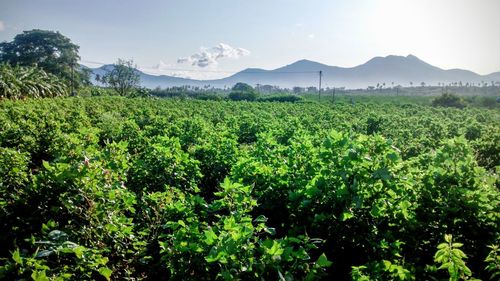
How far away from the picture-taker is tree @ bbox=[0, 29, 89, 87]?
244 feet

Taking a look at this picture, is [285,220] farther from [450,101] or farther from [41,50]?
[41,50]

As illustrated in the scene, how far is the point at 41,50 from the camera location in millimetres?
78688

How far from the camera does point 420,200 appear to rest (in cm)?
404

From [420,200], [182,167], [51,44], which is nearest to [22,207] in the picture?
[182,167]

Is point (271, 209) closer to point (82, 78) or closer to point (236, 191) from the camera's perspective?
point (236, 191)

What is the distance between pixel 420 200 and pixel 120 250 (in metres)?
3.99

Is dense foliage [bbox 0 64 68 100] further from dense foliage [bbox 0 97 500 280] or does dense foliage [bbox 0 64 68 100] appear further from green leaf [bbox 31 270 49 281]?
green leaf [bbox 31 270 49 281]

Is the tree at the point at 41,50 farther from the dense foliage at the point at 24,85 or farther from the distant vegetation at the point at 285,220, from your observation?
the distant vegetation at the point at 285,220

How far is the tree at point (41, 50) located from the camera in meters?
74.5

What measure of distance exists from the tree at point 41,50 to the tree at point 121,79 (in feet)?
22.4

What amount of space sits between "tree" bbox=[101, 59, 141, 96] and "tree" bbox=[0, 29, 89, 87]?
683cm

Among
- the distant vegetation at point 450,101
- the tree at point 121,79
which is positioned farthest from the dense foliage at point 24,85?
the distant vegetation at point 450,101

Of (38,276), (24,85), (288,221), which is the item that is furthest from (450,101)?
(38,276)

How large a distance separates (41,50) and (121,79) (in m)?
24.2
